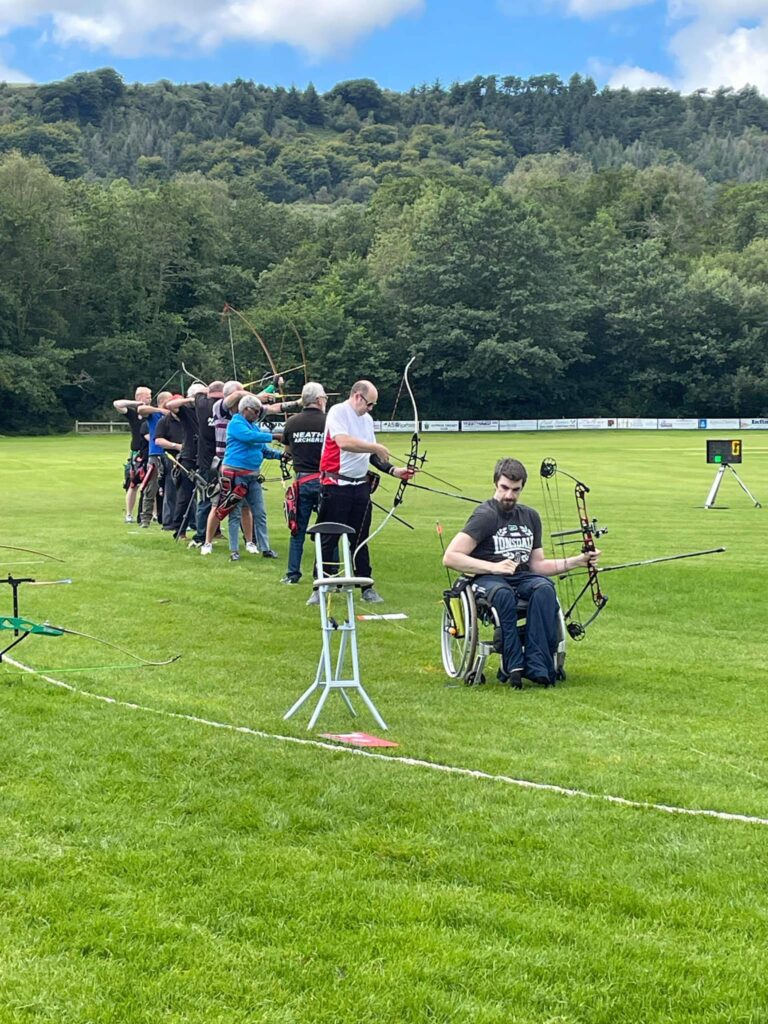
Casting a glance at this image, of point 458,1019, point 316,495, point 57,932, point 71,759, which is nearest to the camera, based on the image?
point 458,1019

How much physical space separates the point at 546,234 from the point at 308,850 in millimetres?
78474

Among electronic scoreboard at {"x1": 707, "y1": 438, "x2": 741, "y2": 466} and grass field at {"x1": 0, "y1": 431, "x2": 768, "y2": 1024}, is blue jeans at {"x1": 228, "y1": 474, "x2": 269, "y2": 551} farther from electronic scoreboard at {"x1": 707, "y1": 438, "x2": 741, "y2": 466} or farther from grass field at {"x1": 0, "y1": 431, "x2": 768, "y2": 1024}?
electronic scoreboard at {"x1": 707, "y1": 438, "x2": 741, "y2": 466}

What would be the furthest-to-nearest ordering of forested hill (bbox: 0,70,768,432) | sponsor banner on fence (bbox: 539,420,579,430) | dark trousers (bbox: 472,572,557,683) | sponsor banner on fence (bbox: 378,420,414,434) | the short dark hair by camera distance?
sponsor banner on fence (bbox: 539,420,579,430)
forested hill (bbox: 0,70,768,432)
sponsor banner on fence (bbox: 378,420,414,434)
the short dark hair
dark trousers (bbox: 472,572,557,683)

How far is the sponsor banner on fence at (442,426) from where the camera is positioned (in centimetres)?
7219

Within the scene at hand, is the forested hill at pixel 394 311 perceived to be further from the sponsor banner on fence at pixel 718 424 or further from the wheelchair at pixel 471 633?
the wheelchair at pixel 471 633

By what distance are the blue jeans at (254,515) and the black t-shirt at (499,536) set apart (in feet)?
19.7

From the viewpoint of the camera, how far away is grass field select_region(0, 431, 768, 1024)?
3742mm

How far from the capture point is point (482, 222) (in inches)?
3078

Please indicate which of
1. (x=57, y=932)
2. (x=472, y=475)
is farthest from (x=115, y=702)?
(x=472, y=475)

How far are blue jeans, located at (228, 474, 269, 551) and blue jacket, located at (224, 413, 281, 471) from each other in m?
0.21

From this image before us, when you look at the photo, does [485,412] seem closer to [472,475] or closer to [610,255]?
[610,255]

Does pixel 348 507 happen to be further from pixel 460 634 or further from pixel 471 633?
pixel 471 633

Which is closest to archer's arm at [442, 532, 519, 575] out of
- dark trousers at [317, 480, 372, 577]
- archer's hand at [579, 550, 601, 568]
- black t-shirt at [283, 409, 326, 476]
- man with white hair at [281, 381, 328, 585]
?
archer's hand at [579, 550, 601, 568]

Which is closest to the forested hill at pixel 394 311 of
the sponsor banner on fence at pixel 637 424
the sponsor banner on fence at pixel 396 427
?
the sponsor banner on fence at pixel 637 424
